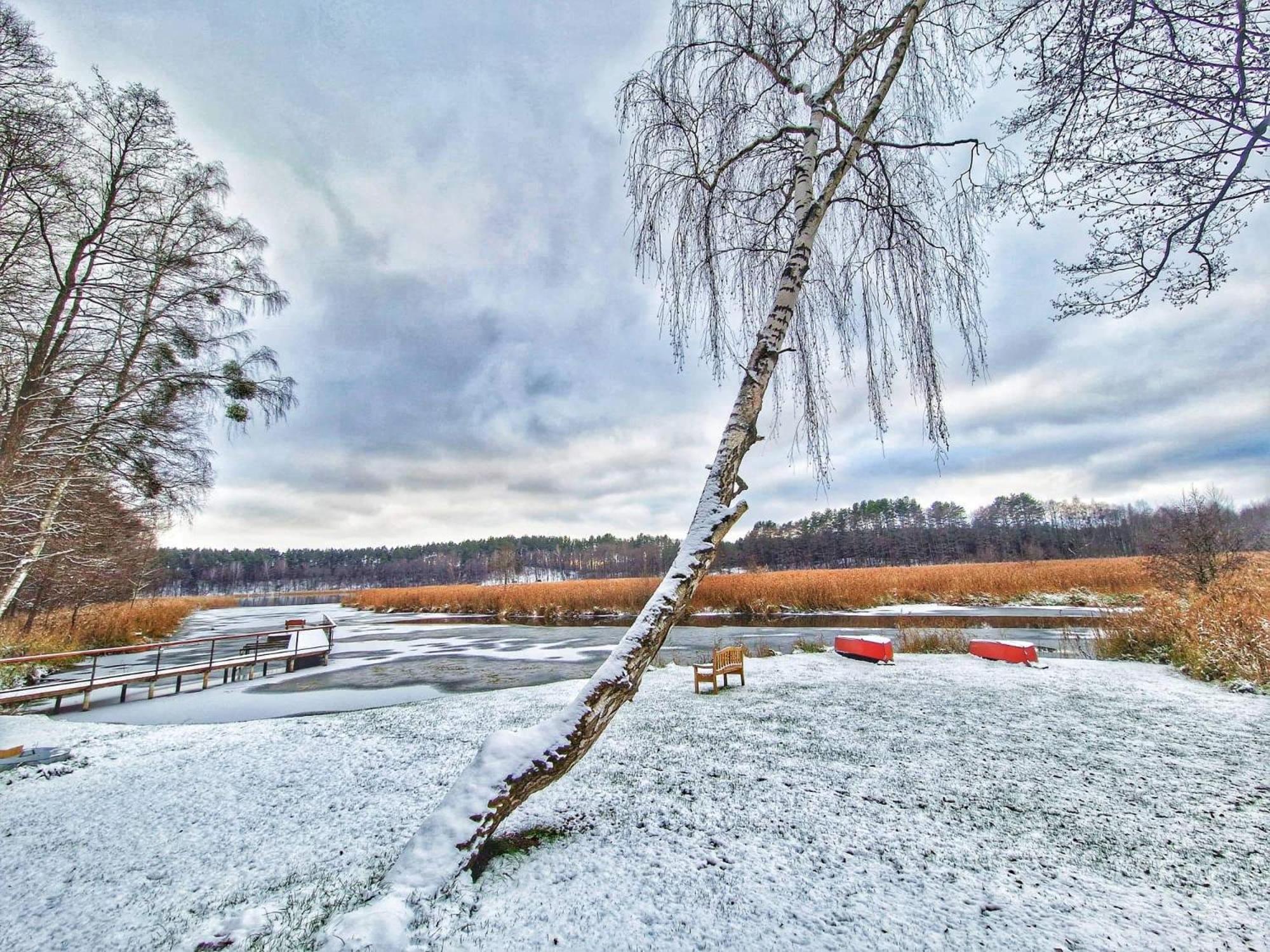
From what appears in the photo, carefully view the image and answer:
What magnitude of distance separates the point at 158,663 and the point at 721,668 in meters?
9.99

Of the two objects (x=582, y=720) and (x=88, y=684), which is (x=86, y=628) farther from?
(x=582, y=720)

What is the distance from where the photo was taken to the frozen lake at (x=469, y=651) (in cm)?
738

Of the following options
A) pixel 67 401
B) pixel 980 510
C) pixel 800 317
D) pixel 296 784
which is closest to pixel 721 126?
pixel 800 317

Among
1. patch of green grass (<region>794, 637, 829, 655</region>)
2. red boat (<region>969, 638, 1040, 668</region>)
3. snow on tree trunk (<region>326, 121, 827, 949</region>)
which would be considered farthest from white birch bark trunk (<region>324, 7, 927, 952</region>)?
patch of green grass (<region>794, 637, 829, 655</region>)

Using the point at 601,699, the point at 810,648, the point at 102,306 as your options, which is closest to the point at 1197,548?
the point at 810,648

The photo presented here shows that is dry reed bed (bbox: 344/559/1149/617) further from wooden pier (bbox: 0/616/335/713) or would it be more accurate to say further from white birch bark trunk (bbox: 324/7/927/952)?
white birch bark trunk (bbox: 324/7/927/952)

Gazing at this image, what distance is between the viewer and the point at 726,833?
9.11 ft

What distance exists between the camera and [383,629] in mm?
21453

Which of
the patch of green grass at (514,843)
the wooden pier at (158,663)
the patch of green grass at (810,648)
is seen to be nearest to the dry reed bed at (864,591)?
the patch of green grass at (810,648)

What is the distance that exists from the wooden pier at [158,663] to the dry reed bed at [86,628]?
462 mm

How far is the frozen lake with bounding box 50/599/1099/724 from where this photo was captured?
738 cm

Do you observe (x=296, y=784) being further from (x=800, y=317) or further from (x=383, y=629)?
(x=383, y=629)

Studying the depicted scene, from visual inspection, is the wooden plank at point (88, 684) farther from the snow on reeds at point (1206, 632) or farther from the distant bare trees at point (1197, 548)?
the distant bare trees at point (1197, 548)

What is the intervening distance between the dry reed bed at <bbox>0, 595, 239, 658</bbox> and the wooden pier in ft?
1.52
